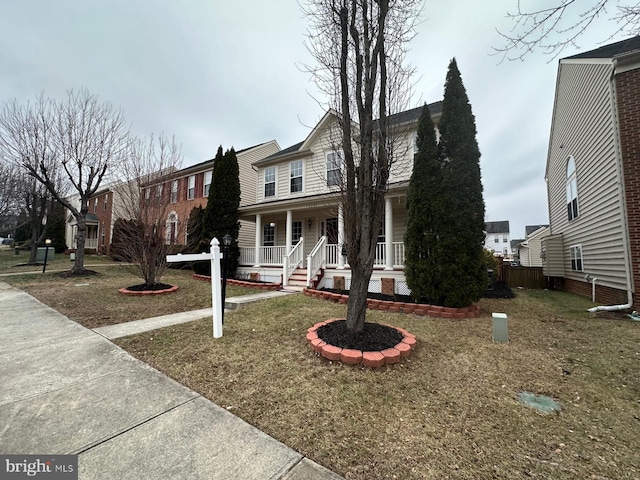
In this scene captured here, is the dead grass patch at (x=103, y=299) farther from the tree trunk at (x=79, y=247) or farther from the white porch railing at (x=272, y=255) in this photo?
the white porch railing at (x=272, y=255)

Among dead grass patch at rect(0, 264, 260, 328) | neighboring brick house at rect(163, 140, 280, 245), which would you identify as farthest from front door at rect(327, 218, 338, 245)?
neighboring brick house at rect(163, 140, 280, 245)

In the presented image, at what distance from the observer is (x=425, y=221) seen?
20.3 ft

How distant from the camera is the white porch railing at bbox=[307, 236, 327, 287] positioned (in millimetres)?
8828

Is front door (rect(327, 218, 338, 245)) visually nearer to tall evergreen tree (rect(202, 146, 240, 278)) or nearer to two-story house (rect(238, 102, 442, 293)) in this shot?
two-story house (rect(238, 102, 442, 293))

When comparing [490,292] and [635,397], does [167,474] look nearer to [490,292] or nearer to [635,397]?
[635,397]

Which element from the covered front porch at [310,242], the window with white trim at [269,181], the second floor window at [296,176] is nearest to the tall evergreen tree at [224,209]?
the covered front porch at [310,242]

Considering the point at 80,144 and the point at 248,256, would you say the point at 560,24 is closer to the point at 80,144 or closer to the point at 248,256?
the point at 248,256

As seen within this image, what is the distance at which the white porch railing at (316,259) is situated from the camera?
883 cm

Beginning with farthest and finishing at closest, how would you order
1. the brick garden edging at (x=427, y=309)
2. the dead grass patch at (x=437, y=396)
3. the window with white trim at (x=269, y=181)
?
the window with white trim at (x=269, y=181)
the brick garden edging at (x=427, y=309)
the dead grass patch at (x=437, y=396)

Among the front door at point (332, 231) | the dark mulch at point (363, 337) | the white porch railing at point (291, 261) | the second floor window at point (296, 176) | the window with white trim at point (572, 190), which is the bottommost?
the dark mulch at point (363, 337)

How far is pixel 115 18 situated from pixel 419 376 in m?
11.8

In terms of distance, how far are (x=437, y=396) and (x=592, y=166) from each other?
9.21 meters

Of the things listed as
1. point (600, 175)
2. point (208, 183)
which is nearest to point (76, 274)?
point (208, 183)

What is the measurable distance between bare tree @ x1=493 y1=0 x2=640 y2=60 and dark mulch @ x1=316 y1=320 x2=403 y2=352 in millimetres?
4175
